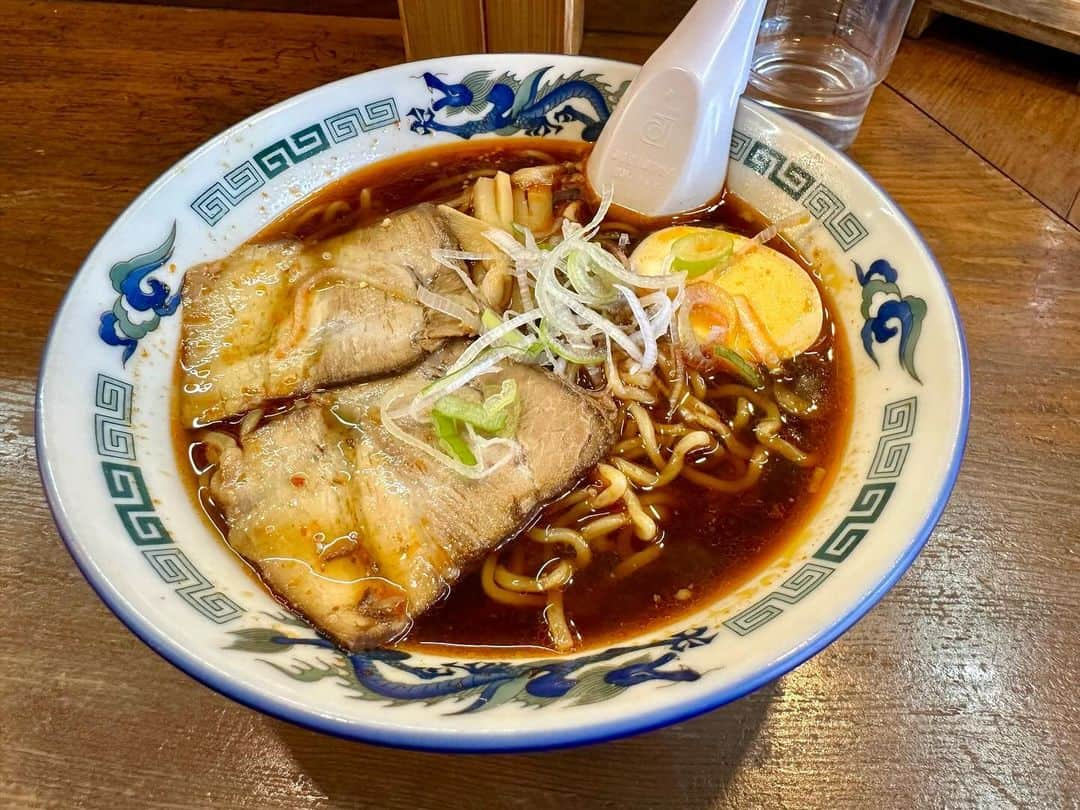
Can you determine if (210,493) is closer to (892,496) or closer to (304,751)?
(304,751)

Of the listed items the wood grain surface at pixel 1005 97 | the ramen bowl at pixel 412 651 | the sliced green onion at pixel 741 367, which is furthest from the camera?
the wood grain surface at pixel 1005 97

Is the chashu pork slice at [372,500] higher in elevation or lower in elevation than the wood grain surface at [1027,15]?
lower

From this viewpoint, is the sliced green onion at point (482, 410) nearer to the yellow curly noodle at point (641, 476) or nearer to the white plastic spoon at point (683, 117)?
the yellow curly noodle at point (641, 476)

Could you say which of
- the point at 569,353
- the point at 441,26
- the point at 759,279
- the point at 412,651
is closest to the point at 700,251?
the point at 759,279

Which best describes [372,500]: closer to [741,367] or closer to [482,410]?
[482,410]

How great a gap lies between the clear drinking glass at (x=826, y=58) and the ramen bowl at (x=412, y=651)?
0.55 metres

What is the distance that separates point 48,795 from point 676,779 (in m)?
0.98

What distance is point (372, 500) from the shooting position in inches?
48.9

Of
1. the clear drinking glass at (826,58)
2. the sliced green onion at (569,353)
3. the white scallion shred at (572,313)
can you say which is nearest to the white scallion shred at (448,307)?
the white scallion shred at (572,313)

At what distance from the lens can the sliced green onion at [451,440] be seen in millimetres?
1311

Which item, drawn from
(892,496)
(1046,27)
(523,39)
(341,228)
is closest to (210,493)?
(341,228)

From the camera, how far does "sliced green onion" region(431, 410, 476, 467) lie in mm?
1311

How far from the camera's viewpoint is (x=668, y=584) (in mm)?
1282

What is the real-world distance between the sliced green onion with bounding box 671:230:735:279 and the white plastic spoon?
0.16m
